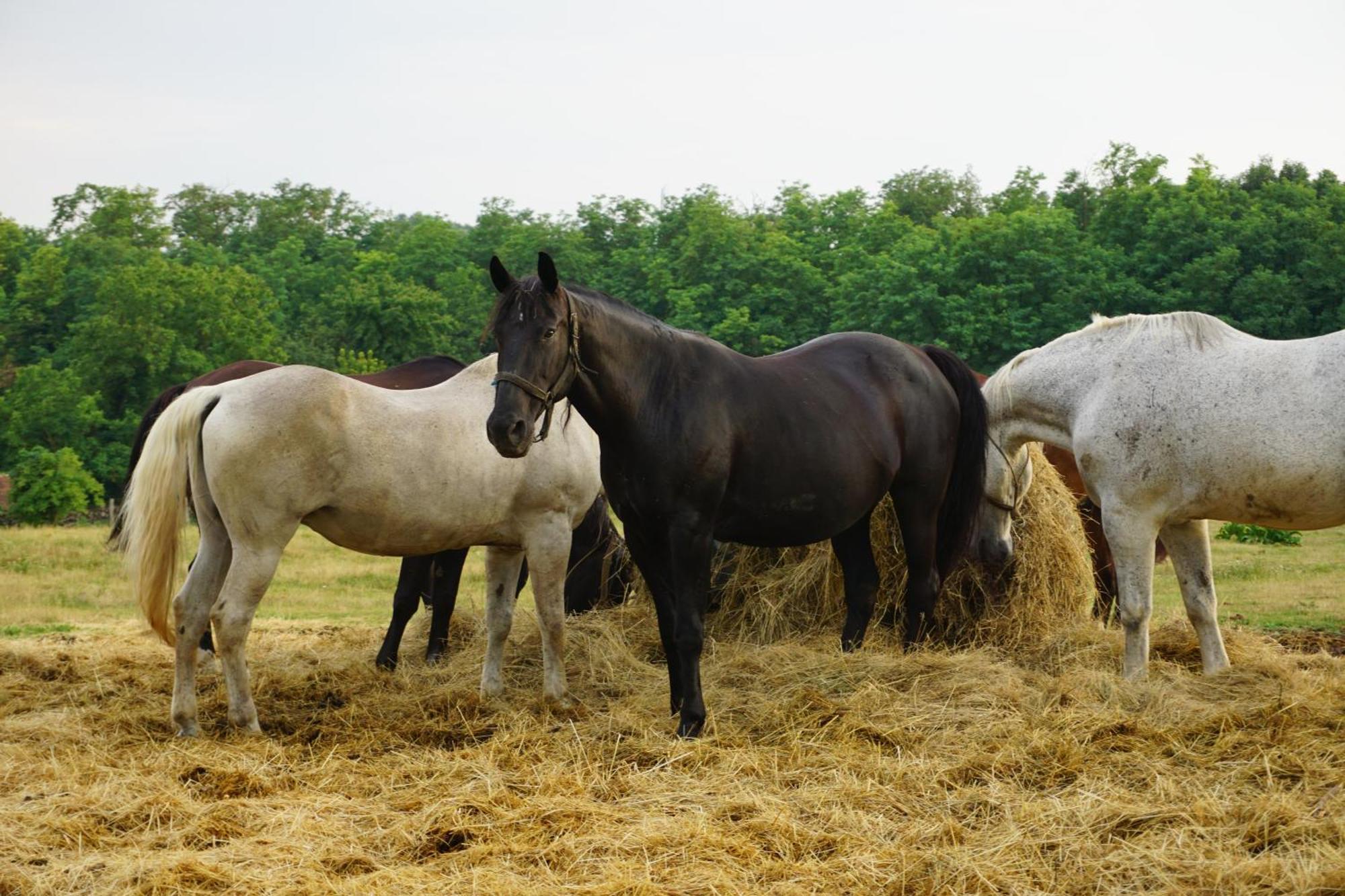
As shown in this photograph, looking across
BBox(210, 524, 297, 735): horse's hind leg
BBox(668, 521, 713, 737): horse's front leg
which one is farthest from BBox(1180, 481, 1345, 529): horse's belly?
BBox(210, 524, 297, 735): horse's hind leg

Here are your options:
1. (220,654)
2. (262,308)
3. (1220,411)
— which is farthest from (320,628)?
(262,308)

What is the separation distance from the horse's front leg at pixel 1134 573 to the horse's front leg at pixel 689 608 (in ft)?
6.99

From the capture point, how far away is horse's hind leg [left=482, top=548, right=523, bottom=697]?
6152mm

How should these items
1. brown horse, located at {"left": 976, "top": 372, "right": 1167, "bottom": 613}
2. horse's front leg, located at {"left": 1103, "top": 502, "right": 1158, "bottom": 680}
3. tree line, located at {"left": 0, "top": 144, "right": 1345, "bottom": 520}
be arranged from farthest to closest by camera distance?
tree line, located at {"left": 0, "top": 144, "right": 1345, "bottom": 520} → brown horse, located at {"left": 976, "top": 372, "right": 1167, "bottom": 613} → horse's front leg, located at {"left": 1103, "top": 502, "right": 1158, "bottom": 680}

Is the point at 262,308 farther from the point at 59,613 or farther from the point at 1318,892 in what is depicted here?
the point at 1318,892

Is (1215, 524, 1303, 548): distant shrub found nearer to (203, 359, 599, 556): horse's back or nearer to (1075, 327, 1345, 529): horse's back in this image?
(1075, 327, 1345, 529): horse's back

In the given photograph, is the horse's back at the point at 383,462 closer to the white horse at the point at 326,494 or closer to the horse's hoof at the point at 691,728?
the white horse at the point at 326,494

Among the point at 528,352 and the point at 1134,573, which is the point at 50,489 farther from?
the point at 1134,573

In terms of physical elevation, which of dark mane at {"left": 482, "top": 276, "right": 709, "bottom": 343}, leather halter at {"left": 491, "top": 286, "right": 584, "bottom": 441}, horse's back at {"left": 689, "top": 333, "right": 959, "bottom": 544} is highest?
dark mane at {"left": 482, "top": 276, "right": 709, "bottom": 343}

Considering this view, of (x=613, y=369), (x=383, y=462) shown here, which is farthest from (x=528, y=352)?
(x=383, y=462)

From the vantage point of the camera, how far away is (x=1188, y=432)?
5586 mm

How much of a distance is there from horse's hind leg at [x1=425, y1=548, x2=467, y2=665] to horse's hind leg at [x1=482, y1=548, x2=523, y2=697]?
0.92 meters

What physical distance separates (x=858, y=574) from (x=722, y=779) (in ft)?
8.09

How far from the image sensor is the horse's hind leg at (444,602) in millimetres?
7239
